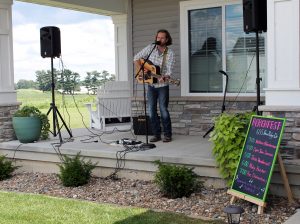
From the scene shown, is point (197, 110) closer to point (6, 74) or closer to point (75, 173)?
point (75, 173)

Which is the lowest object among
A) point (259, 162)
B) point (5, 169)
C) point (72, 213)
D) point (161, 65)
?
point (72, 213)

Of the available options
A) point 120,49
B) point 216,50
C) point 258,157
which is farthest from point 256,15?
point 120,49

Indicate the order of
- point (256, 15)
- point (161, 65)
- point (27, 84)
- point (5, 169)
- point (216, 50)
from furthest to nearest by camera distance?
point (27, 84) → point (216, 50) → point (161, 65) → point (5, 169) → point (256, 15)

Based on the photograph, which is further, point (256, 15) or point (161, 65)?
point (161, 65)

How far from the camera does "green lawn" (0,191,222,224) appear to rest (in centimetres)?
396

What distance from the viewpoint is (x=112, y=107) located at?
27.5 feet

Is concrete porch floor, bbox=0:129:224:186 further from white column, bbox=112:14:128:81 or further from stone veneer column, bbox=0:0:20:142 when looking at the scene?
white column, bbox=112:14:128:81

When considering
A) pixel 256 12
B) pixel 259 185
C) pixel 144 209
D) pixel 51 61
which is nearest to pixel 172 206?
pixel 144 209

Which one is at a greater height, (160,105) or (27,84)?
(27,84)

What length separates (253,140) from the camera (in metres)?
4.18

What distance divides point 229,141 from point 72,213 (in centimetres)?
160

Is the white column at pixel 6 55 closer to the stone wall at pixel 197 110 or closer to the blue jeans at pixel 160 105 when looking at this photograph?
the blue jeans at pixel 160 105

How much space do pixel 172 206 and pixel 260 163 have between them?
95 centimetres

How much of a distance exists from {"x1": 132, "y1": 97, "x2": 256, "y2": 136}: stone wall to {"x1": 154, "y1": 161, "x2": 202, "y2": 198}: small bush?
236 cm
